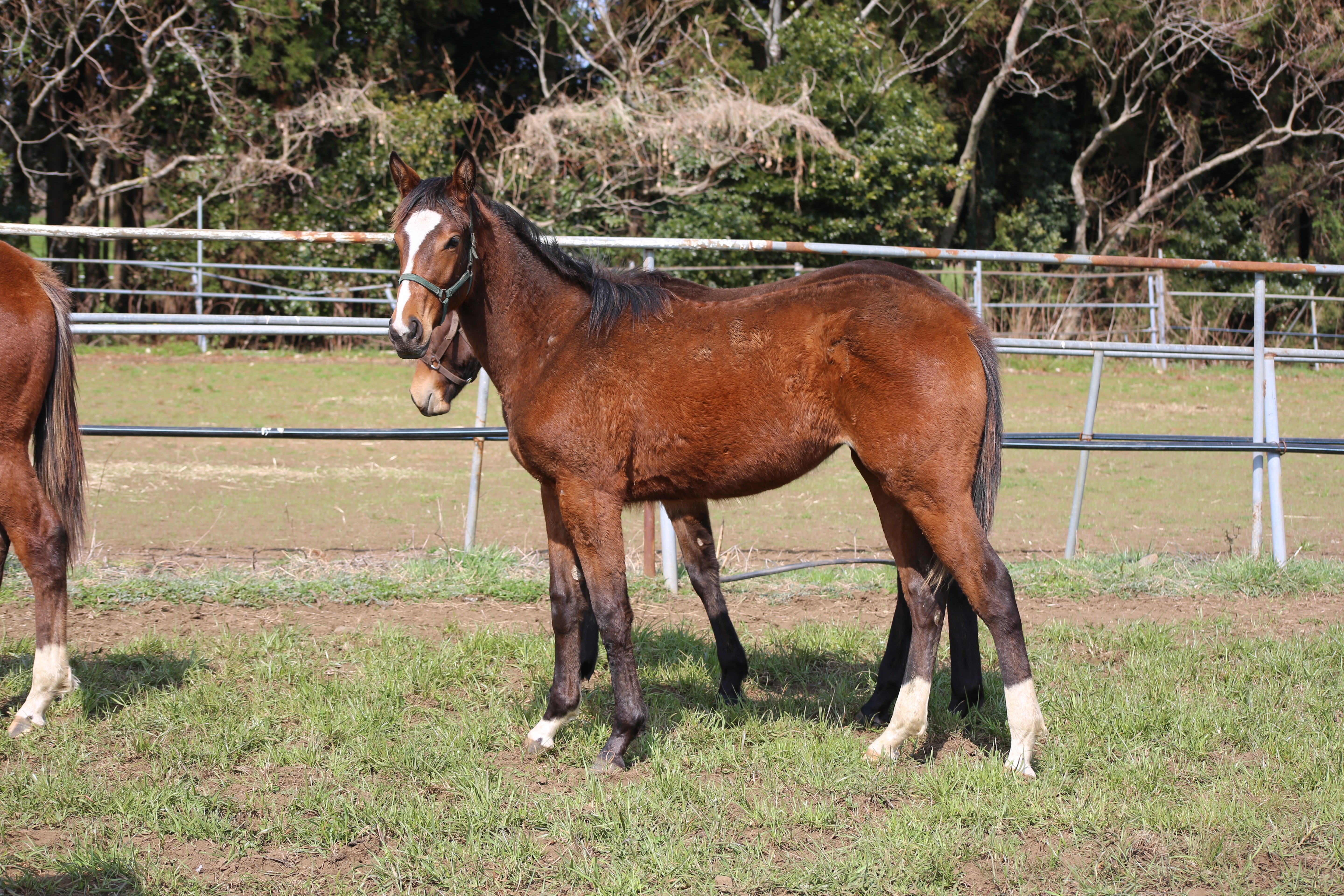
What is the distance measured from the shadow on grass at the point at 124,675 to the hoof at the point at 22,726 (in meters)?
0.16

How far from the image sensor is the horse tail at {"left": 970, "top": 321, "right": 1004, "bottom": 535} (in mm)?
3516

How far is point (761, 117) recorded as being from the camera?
17.0 metres

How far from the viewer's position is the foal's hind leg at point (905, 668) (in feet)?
13.1

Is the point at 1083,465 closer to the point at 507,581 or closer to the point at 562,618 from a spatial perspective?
the point at 507,581

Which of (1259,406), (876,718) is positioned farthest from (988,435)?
(1259,406)

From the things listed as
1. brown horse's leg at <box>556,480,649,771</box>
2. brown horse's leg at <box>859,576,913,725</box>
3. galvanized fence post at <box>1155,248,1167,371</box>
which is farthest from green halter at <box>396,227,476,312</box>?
galvanized fence post at <box>1155,248,1167,371</box>

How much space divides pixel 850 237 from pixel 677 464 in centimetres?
1510

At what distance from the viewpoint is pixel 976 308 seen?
5148 mm

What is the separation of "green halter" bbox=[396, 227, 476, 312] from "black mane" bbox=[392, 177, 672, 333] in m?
0.22

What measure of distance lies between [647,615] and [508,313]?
2.15 m

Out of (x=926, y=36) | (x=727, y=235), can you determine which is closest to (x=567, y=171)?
(x=727, y=235)

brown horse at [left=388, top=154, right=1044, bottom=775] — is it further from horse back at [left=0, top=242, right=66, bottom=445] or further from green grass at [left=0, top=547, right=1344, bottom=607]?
green grass at [left=0, top=547, right=1344, bottom=607]

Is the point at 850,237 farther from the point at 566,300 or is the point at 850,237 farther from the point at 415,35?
the point at 566,300

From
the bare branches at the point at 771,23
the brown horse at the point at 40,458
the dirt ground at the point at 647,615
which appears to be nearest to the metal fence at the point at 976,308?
the dirt ground at the point at 647,615
